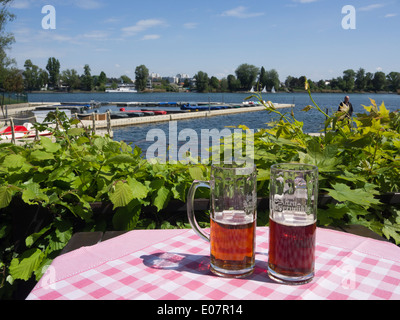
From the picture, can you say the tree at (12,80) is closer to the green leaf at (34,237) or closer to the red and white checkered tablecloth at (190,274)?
the green leaf at (34,237)

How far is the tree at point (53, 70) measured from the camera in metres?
93.1

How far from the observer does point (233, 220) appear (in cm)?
80

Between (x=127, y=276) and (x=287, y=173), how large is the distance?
16.6 inches

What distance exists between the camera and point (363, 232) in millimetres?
1224

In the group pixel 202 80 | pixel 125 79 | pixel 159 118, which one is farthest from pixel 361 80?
pixel 125 79

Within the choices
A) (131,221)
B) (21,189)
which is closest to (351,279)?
(131,221)

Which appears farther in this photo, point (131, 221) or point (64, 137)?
point (64, 137)

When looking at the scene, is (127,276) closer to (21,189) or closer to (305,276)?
(305,276)

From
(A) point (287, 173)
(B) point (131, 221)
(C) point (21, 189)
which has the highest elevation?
(A) point (287, 173)

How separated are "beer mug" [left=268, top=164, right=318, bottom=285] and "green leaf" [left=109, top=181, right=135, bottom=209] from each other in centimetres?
69

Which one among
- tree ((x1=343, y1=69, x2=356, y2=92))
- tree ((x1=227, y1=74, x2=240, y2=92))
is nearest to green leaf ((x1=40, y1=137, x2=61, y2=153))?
tree ((x1=343, y1=69, x2=356, y2=92))

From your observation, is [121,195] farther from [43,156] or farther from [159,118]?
[159,118]

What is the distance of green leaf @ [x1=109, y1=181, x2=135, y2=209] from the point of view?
133 centimetres

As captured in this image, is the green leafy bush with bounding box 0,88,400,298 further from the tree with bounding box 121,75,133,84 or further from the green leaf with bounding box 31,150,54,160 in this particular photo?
the tree with bounding box 121,75,133,84
